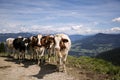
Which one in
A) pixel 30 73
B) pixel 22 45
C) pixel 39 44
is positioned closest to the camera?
pixel 30 73

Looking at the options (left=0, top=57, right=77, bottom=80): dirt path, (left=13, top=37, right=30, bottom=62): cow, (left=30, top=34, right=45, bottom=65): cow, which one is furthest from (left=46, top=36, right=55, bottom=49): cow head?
(left=13, top=37, right=30, bottom=62): cow

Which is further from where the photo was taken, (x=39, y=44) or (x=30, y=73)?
(x=39, y=44)

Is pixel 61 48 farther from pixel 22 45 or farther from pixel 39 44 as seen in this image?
pixel 22 45

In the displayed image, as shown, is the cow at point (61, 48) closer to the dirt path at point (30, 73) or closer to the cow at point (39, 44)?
the dirt path at point (30, 73)

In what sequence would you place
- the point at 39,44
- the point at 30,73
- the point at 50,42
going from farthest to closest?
the point at 50,42 < the point at 39,44 < the point at 30,73

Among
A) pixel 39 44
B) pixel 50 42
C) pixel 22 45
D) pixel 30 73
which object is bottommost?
pixel 30 73

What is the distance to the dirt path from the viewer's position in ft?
55.3

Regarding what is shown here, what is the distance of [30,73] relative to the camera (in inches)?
714

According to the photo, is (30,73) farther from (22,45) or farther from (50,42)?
(22,45)

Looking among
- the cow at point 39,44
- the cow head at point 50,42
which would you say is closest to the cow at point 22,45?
the cow at point 39,44

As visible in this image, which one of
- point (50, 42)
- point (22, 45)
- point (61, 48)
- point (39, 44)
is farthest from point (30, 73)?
point (22, 45)

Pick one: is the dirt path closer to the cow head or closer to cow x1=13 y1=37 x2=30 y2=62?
the cow head

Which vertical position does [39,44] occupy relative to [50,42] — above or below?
below

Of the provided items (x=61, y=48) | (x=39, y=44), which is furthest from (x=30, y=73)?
(x=39, y=44)
